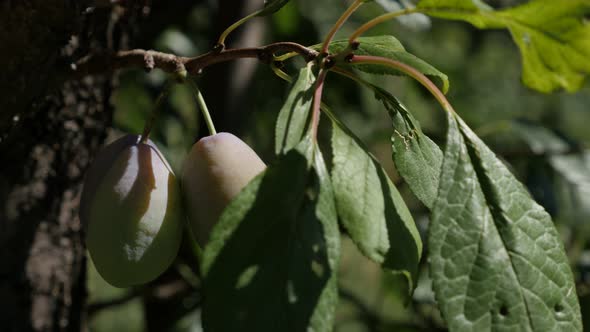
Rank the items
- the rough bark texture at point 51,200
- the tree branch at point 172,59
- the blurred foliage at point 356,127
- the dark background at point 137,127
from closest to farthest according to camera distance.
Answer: the tree branch at point 172,59, the dark background at point 137,127, the rough bark texture at point 51,200, the blurred foliage at point 356,127

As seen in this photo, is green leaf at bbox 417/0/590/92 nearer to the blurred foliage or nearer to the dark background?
the dark background

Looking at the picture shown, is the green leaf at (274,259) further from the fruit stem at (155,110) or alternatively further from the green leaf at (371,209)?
the fruit stem at (155,110)

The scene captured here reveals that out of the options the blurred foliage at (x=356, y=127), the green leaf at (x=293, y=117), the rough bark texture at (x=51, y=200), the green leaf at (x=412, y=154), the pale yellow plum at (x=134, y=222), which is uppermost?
the green leaf at (x=293, y=117)

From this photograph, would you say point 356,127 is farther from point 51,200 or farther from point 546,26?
point 546,26

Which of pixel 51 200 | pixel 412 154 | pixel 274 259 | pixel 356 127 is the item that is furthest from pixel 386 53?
pixel 356 127

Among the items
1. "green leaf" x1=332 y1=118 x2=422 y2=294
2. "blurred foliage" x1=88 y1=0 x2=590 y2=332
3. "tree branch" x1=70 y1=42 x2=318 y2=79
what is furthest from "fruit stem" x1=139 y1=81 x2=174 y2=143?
"blurred foliage" x1=88 y1=0 x2=590 y2=332

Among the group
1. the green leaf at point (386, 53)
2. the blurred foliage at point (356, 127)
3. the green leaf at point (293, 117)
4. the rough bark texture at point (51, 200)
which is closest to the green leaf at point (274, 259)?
the green leaf at point (293, 117)
